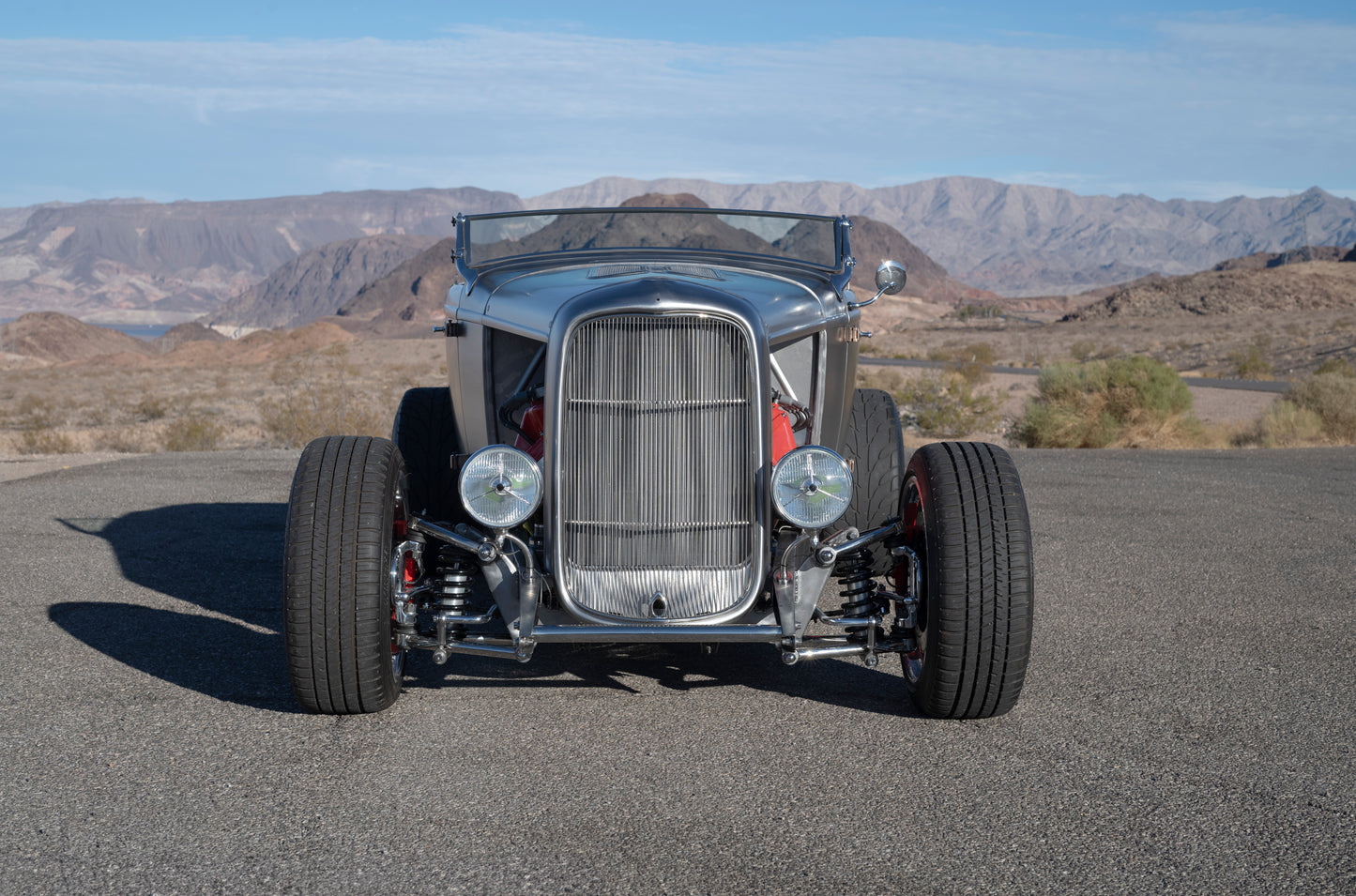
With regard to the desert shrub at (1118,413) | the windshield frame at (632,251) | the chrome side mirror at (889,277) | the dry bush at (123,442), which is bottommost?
the dry bush at (123,442)

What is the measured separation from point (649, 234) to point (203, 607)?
317cm

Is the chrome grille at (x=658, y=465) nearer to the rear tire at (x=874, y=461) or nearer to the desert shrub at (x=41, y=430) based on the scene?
the rear tire at (x=874, y=461)

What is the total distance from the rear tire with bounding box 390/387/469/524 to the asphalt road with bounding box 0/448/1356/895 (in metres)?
1.00

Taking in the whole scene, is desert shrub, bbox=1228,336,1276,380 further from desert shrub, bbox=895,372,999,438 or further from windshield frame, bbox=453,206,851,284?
windshield frame, bbox=453,206,851,284

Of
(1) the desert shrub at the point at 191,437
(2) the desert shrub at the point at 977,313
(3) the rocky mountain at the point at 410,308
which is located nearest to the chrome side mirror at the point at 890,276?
(1) the desert shrub at the point at 191,437

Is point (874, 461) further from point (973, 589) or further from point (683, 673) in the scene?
point (973, 589)

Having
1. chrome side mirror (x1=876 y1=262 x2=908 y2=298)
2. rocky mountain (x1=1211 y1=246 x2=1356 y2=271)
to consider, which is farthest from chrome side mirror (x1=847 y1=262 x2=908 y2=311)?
rocky mountain (x1=1211 y1=246 x2=1356 y2=271)

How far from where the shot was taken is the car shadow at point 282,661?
4715mm

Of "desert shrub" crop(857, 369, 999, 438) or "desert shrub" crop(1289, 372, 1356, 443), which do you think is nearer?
"desert shrub" crop(1289, 372, 1356, 443)

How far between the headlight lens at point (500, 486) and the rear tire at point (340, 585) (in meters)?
0.39

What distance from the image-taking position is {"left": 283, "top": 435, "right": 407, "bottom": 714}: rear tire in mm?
4023

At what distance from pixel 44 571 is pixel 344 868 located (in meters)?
4.84

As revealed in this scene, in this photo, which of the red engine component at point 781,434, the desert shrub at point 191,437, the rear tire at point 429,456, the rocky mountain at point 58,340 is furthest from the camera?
the rocky mountain at point 58,340

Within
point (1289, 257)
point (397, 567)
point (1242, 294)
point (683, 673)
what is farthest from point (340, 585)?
point (1289, 257)
